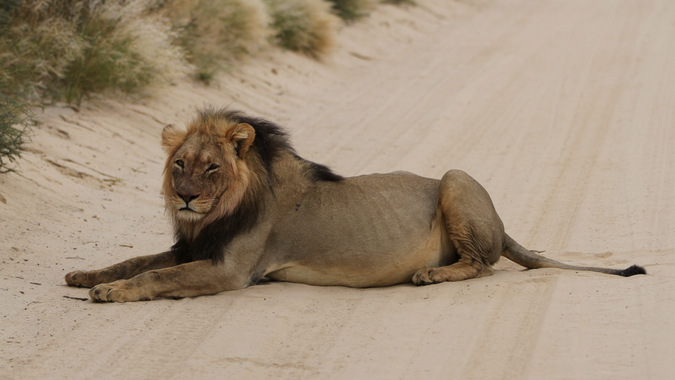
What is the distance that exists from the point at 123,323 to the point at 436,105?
8.82 meters

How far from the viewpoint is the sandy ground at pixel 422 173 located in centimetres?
520

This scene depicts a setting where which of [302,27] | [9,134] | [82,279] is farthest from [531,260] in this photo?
[302,27]

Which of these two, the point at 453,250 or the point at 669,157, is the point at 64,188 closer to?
the point at 453,250

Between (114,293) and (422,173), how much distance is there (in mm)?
4985

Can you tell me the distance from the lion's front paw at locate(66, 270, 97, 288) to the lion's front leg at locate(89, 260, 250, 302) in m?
0.51

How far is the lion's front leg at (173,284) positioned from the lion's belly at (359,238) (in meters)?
0.38

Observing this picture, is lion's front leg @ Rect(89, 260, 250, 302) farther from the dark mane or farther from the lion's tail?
the lion's tail

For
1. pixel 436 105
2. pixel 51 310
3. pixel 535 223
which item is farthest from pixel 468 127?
pixel 51 310

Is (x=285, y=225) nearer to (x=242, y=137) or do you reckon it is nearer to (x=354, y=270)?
(x=354, y=270)

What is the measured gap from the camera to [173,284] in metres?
6.31

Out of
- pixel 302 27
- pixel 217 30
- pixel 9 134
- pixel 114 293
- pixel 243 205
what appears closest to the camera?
pixel 114 293

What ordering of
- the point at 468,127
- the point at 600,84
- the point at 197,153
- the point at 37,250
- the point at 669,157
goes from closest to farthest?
the point at 197,153, the point at 37,250, the point at 669,157, the point at 468,127, the point at 600,84

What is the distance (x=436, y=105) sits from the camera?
13922 mm

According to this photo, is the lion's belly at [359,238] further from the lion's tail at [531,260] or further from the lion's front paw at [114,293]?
the lion's front paw at [114,293]
